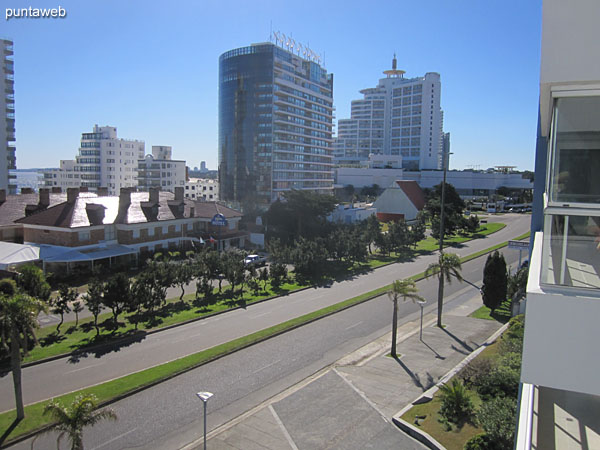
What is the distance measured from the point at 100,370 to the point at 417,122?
134 m

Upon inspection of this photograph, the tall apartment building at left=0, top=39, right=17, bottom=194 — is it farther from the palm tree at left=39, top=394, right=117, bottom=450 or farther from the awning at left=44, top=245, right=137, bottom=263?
the palm tree at left=39, top=394, right=117, bottom=450

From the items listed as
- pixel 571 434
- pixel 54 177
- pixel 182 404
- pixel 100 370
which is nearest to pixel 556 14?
pixel 571 434

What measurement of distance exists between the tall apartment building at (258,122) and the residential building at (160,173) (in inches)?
1137

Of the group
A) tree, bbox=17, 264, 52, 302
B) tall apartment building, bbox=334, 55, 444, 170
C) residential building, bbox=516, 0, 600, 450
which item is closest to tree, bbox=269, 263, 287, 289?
tree, bbox=17, 264, 52, 302

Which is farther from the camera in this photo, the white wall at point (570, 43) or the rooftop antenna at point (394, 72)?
the rooftop antenna at point (394, 72)

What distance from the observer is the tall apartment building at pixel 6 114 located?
74000 mm

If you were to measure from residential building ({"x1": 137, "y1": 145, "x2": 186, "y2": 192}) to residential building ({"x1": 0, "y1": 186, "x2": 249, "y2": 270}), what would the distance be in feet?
210

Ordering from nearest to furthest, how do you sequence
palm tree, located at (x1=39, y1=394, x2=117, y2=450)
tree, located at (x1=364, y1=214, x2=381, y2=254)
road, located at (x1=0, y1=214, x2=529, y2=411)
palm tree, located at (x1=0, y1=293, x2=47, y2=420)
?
palm tree, located at (x1=39, y1=394, x2=117, y2=450) < palm tree, located at (x1=0, y1=293, x2=47, y2=420) < road, located at (x1=0, y1=214, x2=529, y2=411) < tree, located at (x1=364, y1=214, x2=381, y2=254)

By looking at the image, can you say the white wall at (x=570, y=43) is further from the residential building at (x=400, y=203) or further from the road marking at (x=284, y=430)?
the residential building at (x=400, y=203)

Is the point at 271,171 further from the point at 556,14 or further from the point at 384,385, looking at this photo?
the point at 556,14

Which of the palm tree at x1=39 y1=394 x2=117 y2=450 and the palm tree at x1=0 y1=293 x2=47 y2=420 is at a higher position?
the palm tree at x1=0 y1=293 x2=47 y2=420

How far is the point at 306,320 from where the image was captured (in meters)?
26.3

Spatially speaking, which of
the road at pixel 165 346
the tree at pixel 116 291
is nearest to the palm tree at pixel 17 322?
the road at pixel 165 346

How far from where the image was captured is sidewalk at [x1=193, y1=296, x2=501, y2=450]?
14.2m
